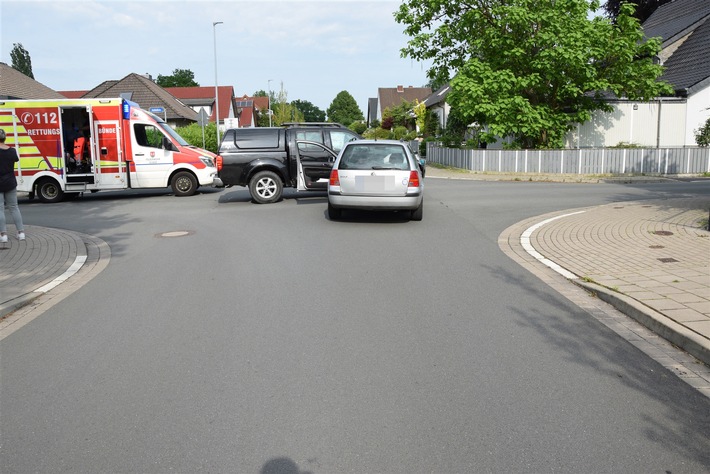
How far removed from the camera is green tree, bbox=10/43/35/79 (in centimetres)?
Answer: 9656

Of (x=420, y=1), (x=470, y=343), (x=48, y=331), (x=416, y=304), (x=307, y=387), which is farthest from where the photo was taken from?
(x=420, y=1)

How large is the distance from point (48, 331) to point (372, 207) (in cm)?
709

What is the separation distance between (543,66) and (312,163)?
1281 centimetres

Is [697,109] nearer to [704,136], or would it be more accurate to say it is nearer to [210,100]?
[704,136]

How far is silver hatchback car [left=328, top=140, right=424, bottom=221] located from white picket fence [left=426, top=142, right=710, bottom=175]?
604 inches

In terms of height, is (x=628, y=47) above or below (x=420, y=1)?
below

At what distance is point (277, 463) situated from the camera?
3.37m

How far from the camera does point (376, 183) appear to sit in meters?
12.0

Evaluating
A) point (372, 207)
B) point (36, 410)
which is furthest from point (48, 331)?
point (372, 207)

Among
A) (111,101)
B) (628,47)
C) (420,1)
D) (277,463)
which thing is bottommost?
(277,463)

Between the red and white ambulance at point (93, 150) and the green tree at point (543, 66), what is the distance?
11.8m

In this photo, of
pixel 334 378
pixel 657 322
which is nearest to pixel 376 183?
pixel 657 322

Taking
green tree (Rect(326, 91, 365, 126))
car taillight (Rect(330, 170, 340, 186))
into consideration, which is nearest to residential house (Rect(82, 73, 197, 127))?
car taillight (Rect(330, 170, 340, 186))

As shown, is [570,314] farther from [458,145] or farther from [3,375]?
[458,145]
